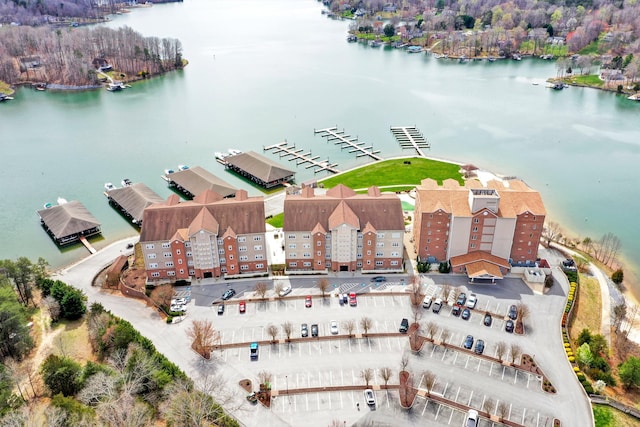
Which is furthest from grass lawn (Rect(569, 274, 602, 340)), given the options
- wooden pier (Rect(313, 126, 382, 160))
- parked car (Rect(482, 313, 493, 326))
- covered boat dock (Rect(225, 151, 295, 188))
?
covered boat dock (Rect(225, 151, 295, 188))

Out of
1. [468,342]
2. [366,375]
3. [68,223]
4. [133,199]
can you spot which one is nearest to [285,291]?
[366,375]

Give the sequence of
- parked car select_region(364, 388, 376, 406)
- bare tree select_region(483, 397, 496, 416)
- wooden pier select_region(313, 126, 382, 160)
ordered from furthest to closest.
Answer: wooden pier select_region(313, 126, 382, 160), parked car select_region(364, 388, 376, 406), bare tree select_region(483, 397, 496, 416)

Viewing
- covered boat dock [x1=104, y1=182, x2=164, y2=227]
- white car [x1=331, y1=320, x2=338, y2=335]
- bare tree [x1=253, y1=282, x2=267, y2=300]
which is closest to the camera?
white car [x1=331, y1=320, x2=338, y2=335]

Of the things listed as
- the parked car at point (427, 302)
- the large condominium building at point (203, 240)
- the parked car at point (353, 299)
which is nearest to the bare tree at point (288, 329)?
the parked car at point (353, 299)

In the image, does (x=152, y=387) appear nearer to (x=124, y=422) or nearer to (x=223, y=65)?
(x=124, y=422)

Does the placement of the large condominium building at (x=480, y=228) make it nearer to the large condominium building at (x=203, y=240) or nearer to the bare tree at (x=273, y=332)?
the large condominium building at (x=203, y=240)

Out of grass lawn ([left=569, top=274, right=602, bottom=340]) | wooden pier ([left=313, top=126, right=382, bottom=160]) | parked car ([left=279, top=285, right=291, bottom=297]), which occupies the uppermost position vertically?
wooden pier ([left=313, top=126, right=382, bottom=160])

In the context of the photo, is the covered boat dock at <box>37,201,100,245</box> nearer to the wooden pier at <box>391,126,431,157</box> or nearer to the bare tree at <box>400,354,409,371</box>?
the bare tree at <box>400,354,409,371</box>
